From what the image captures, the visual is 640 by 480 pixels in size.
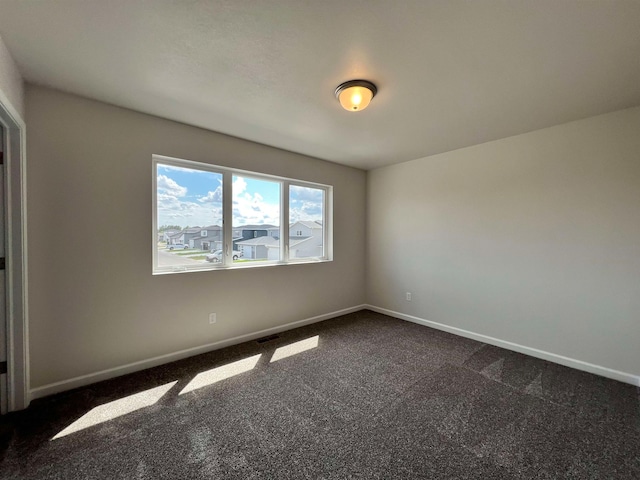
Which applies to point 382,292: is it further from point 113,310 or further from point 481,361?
point 113,310

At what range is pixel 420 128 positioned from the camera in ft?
9.74

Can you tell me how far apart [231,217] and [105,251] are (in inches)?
50.3

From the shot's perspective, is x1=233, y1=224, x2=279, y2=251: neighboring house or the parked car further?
x1=233, y1=224, x2=279, y2=251: neighboring house

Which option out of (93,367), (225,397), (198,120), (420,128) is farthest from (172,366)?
(420,128)

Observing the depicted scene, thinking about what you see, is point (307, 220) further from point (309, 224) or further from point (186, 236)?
point (186, 236)

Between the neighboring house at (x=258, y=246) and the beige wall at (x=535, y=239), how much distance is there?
6.71 ft

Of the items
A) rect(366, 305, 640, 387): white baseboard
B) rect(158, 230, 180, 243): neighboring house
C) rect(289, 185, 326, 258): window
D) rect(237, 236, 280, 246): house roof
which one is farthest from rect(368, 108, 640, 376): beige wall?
rect(158, 230, 180, 243): neighboring house

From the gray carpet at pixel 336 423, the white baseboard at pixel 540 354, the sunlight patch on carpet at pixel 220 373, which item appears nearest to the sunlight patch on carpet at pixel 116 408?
the gray carpet at pixel 336 423

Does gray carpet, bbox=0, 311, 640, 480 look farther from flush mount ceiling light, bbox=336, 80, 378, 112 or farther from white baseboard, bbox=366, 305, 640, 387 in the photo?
flush mount ceiling light, bbox=336, 80, 378, 112

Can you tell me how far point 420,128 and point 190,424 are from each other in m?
3.42

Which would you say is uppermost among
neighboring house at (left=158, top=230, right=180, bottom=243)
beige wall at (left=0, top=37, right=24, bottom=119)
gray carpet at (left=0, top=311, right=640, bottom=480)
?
beige wall at (left=0, top=37, right=24, bottom=119)

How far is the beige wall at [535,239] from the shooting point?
2.53 metres

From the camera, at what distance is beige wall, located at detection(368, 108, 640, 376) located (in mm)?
2527

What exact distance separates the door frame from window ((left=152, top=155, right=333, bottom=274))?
92cm
